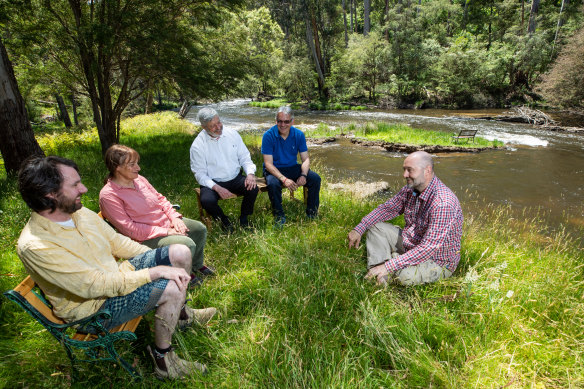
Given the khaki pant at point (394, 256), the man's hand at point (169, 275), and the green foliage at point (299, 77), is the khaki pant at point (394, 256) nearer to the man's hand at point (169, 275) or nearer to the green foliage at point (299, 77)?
the man's hand at point (169, 275)

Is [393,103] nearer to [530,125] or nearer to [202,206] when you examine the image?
[530,125]

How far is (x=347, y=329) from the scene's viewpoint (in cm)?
203

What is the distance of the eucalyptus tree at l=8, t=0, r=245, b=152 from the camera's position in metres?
6.15

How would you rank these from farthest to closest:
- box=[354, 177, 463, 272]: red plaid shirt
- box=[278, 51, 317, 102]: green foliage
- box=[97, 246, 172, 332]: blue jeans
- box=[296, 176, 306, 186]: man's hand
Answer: box=[278, 51, 317, 102]: green foliage, box=[296, 176, 306, 186]: man's hand, box=[354, 177, 463, 272]: red plaid shirt, box=[97, 246, 172, 332]: blue jeans

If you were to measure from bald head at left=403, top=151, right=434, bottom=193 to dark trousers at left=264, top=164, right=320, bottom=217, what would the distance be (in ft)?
5.44

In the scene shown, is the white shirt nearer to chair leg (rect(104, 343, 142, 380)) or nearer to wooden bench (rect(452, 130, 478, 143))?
chair leg (rect(104, 343, 142, 380))

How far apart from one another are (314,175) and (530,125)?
18412 millimetres

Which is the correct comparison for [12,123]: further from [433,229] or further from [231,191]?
[433,229]

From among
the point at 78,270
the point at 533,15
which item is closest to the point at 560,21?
the point at 533,15

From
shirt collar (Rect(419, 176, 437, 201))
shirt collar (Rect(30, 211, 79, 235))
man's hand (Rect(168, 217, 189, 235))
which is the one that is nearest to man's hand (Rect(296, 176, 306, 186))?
man's hand (Rect(168, 217, 189, 235))

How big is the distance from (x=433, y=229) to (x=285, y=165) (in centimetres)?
233

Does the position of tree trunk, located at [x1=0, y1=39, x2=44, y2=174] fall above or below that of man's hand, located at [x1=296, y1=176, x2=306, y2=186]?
above

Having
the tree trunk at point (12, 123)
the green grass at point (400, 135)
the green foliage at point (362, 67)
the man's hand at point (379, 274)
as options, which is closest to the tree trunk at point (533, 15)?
the green foliage at point (362, 67)

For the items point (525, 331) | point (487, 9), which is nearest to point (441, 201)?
point (525, 331)
